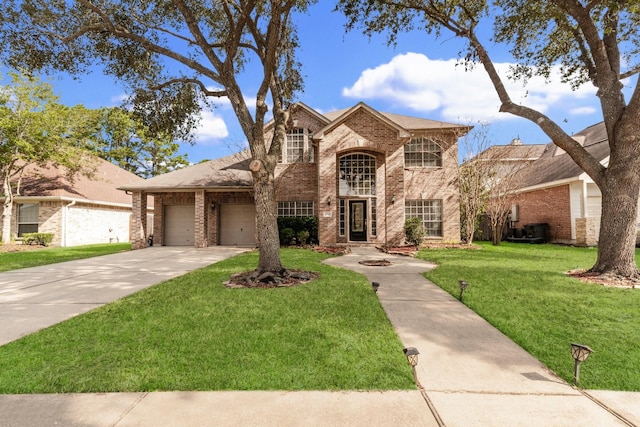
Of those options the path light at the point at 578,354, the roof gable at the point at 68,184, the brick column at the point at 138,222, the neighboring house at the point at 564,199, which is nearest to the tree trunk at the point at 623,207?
the path light at the point at 578,354

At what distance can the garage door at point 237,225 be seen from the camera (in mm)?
16844

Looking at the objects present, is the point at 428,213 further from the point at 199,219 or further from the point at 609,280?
the point at 199,219

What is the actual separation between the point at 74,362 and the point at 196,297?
2539 millimetres

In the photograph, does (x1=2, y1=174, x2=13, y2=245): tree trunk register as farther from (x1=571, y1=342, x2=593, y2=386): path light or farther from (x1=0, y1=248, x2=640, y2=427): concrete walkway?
(x1=571, y1=342, x2=593, y2=386): path light

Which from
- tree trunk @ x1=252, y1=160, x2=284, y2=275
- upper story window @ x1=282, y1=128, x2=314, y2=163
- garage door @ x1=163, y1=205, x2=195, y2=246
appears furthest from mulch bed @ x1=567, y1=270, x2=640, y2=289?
garage door @ x1=163, y1=205, x2=195, y2=246

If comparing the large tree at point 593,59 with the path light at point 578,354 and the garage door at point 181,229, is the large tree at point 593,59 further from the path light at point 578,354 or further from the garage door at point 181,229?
the garage door at point 181,229

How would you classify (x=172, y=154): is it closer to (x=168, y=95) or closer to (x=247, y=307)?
(x=168, y=95)

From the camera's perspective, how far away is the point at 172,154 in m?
35.0

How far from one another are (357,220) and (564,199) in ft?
35.7

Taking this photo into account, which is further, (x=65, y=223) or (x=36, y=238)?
(x=65, y=223)

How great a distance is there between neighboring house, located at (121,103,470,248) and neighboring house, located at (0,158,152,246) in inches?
223

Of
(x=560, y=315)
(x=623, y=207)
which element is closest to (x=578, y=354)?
(x=560, y=315)

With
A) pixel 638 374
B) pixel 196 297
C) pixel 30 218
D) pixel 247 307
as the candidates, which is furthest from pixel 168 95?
pixel 30 218

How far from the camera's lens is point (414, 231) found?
14656 mm
